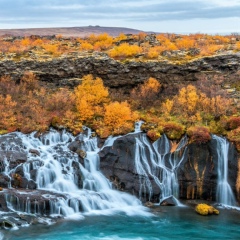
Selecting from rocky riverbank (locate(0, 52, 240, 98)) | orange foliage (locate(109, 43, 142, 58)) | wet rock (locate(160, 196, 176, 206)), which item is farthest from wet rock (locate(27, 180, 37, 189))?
orange foliage (locate(109, 43, 142, 58))

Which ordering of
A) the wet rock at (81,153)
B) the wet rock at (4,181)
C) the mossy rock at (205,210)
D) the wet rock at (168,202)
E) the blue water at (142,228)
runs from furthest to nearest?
the wet rock at (81,153) → the wet rock at (168,202) → the wet rock at (4,181) → the mossy rock at (205,210) → the blue water at (142,228)

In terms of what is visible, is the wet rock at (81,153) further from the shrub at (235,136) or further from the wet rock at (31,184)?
the shrub at (235,136)


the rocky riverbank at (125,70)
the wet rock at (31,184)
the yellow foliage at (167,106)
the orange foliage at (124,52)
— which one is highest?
the orange foliage at (124,52)

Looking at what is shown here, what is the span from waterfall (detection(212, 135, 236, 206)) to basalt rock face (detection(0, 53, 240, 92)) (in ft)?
36.6

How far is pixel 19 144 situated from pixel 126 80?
52.1ft

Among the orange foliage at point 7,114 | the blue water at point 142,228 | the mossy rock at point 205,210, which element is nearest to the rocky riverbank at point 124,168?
the orange foliage at point 7,114

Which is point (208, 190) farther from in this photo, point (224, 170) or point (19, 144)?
point (19, 144)

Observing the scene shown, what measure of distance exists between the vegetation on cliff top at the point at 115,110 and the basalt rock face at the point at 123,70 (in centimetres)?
117

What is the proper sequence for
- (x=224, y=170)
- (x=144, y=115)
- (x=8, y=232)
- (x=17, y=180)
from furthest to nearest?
(x=144, y=115) < (x=224, y=170) < (x=17, y=180) < (x=8, y=232)

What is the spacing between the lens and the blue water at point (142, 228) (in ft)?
85.8

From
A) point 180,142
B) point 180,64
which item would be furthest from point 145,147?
point 180,64

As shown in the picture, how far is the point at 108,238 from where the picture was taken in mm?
26156

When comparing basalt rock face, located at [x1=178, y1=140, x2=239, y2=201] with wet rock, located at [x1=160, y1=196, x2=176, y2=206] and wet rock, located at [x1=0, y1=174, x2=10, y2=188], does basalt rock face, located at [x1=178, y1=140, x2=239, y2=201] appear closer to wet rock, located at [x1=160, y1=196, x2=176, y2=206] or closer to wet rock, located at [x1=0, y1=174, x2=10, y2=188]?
wet rock, located at [x1=160, y1=196, x2=176, y2=206]

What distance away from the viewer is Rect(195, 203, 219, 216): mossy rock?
3014 centimetres
